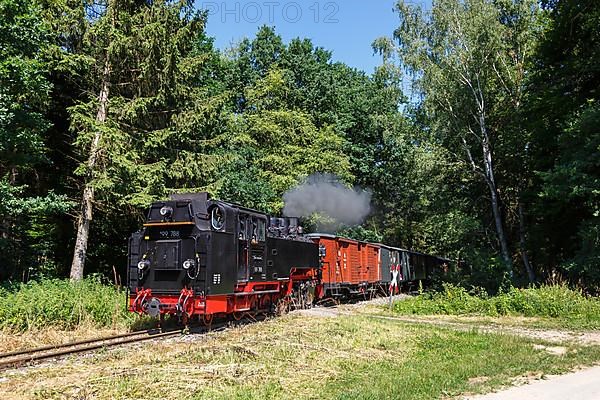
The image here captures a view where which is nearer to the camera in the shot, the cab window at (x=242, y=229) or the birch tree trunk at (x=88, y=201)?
the cab window at (x=242, y=229)

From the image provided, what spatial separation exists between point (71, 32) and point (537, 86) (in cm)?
2078

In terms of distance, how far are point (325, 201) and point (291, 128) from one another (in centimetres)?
503

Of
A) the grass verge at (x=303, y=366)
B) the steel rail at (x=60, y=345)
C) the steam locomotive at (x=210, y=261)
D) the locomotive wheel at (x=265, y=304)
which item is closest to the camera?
the grass verge at (x=303, y=366)

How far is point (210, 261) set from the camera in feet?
39.0

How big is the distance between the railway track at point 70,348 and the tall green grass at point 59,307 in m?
1.69


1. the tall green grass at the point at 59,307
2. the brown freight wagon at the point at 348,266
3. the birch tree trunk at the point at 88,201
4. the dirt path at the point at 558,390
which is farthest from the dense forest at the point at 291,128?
the dirt path at the point at 558,390

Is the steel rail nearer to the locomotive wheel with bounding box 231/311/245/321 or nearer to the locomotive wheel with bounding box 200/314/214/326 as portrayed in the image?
the locomotive wheel with bounding box 200/314/214/326

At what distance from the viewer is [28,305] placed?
11.9 m

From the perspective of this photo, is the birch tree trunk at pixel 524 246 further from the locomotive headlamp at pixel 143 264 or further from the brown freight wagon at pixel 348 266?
the locomotive headlamp at pixel 143 264

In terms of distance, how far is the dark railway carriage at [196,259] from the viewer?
38.8ft

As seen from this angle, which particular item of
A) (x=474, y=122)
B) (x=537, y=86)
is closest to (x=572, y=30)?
(x=537, y=86)

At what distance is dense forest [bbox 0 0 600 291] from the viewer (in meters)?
16.8

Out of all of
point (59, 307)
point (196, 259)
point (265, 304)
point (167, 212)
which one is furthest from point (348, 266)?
point (59, 307)

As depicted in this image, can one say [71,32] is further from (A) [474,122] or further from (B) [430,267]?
(B) [430,267]
